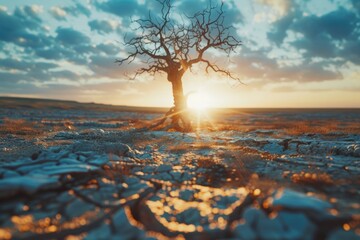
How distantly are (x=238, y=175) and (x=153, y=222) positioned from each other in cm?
262

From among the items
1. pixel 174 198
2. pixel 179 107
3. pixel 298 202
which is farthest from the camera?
pixel 179 107

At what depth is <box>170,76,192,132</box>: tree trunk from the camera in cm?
1614

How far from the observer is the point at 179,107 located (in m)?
16.7

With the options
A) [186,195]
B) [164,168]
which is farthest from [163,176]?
[186,195]

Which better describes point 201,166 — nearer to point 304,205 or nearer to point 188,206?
point 188,206

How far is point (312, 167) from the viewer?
6090 mm

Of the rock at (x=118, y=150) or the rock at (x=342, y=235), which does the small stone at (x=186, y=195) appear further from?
the rock at (x=118, y=150)

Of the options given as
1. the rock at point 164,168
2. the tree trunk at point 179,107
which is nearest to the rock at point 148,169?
the rock at point 164,168

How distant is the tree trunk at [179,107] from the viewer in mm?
16141

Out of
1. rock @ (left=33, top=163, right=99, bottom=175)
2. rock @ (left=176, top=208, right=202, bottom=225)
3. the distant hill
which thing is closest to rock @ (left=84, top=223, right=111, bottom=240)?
rock @ (left=176, top=208, right=202, bottom=225)

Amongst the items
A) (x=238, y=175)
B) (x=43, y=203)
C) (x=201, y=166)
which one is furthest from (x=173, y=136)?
(x=43, y=203)

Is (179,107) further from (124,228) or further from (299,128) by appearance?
(124,228)

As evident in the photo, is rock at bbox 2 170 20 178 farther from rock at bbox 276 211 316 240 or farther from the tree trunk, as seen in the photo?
the tree trunk

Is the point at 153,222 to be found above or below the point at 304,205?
below
